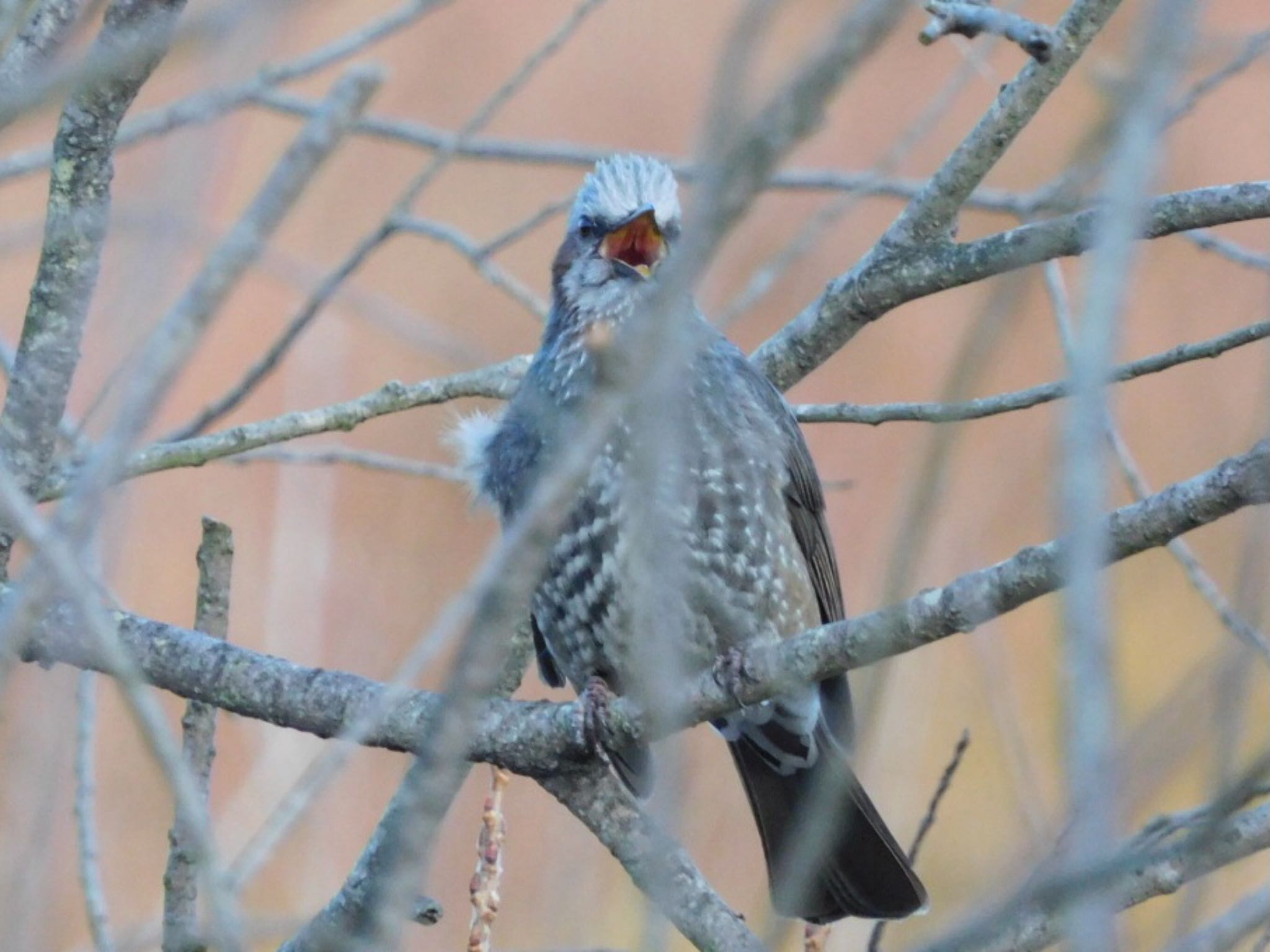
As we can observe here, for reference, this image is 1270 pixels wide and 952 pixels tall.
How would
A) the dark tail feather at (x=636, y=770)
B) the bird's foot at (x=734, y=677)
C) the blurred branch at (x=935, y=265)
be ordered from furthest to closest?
the dark tail feather at (x=636, y=770), the blurred branch at (x=935, y=265), the bird's foot at (x=734, y=677)

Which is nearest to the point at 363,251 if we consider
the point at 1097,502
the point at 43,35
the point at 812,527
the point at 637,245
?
the point at 43,35

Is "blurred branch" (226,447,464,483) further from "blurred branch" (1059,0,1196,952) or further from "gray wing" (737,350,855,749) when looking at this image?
"blurred branch" (1059,0,1196,952)

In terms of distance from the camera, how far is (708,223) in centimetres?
126

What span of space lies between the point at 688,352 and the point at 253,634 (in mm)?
4399

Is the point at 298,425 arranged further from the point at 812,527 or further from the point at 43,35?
the point at 812,527

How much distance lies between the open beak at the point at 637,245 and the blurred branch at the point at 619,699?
153 cm

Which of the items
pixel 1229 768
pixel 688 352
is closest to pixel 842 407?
pixel 688 352

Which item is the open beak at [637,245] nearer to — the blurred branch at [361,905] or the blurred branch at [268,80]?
the blurred branch at [268,80]

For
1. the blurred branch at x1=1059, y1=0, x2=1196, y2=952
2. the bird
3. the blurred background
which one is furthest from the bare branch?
the blurred background

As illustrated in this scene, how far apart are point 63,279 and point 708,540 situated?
1599 millimetres

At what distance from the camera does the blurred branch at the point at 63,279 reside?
9.11ft

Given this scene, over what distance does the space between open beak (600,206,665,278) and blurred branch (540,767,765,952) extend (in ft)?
4.88

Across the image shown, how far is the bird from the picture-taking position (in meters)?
3.81

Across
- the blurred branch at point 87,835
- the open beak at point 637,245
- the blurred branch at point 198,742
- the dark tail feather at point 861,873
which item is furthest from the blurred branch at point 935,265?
the blurred branch at point 87,835
